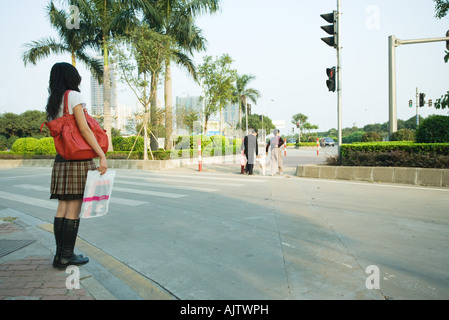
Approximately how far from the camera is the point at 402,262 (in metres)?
3.40

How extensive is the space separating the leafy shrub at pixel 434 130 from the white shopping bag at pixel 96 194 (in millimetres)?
9913

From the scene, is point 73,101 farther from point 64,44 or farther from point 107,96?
point 64,44

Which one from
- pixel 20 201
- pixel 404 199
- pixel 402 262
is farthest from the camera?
pixel 20 201

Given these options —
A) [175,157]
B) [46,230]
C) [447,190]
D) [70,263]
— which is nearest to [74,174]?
[70,263]

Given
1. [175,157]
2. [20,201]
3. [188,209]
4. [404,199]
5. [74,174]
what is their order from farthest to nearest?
[175,157]
[20,201]
[404,199]
[188,209]
[74,174]

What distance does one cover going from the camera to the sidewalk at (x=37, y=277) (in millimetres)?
2604

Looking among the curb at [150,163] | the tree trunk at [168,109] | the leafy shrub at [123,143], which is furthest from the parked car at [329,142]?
the leafy shrub at [123,143]

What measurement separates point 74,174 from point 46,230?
7.31 ft

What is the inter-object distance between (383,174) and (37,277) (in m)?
9.20

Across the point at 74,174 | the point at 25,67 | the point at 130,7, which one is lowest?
the point at 74,174

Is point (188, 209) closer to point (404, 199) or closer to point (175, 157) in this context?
point (404, 199)

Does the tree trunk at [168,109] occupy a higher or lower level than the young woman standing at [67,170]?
higher

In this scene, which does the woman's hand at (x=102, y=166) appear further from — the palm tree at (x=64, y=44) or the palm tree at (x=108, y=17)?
the palm tree at (x=64, y=44)

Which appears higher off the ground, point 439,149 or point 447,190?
point 439,149
